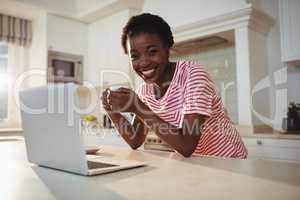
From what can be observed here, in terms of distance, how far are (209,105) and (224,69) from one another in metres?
1.96

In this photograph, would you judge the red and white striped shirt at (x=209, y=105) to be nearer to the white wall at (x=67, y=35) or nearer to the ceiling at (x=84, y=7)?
the ceiling at (x=84, y=7)

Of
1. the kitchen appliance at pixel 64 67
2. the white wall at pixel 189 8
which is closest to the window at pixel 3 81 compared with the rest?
the kitchen appliance at pixel 64 67

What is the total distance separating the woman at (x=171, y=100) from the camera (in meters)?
0.82

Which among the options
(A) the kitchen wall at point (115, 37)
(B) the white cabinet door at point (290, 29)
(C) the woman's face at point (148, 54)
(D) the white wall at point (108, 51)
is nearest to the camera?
(C) the woman's face at point (148, 54)

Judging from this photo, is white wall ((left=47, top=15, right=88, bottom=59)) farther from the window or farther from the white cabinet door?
the white cabinet door

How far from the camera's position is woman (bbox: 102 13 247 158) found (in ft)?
2.70

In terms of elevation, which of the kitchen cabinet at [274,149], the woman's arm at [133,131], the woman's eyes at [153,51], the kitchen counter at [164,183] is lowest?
the kitchen cabinet at [274,149]

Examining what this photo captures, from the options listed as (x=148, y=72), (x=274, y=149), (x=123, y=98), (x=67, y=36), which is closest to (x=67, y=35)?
(x=67, y=36)

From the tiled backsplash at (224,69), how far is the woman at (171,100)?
1.70 metres

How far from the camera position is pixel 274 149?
1.99 meters

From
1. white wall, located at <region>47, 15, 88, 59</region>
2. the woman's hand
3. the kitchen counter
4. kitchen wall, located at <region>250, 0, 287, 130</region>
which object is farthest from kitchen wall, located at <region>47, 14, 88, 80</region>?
the kitchen counter

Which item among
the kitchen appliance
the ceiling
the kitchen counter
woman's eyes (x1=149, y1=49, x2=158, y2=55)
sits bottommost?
the kitchen counter

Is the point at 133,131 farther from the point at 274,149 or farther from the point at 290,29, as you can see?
the point at 290,29

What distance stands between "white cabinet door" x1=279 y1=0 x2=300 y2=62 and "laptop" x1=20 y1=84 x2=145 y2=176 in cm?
204
